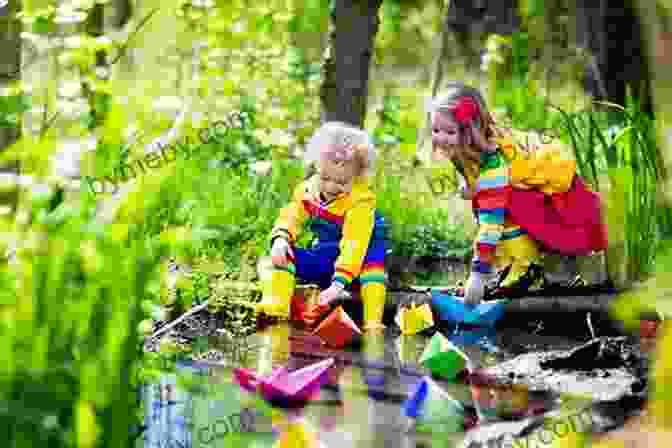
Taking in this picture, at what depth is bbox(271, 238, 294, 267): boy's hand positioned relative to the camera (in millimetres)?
5504

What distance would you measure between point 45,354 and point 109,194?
926 millimetres

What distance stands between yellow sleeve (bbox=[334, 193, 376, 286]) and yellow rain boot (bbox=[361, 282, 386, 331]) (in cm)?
9

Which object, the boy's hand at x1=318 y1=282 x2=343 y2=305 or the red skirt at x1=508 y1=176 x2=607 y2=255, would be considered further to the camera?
the red skirt at x1=508 y1=176 x2=607 y2=255

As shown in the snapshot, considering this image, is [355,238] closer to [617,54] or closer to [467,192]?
[467,192]

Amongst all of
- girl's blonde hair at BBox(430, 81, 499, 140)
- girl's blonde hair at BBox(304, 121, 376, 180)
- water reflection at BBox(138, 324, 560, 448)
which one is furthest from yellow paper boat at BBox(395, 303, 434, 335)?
girl's blonde hair at BBox(430, 81, 499, 140)

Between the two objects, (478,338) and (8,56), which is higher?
(8,56)

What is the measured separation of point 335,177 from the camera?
5.62 meters

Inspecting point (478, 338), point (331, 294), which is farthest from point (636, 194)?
point (331, 294)

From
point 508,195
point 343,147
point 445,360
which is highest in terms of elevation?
point 343,147

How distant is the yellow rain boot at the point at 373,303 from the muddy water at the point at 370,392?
0.20 meters

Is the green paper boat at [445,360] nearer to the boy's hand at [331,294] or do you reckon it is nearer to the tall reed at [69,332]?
the boy's hand at [331,294]

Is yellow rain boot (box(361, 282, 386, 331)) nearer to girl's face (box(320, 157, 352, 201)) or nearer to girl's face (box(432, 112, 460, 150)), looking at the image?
girl's face (box(320, 157, 352, 201))

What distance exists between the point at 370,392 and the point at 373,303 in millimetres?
1295

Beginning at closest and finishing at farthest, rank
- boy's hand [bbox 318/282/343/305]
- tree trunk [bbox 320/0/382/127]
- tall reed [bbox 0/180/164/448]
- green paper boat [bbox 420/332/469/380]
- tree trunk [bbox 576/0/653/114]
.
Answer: tall reed [bbox 0/180/164/448], green paper boat [bbox 420/332/469/380], boy's hand [bbox 318/282/343/305], tree trunk [bbox 320/0/382/127], tree trunk [bbox 576/0/653/114]
